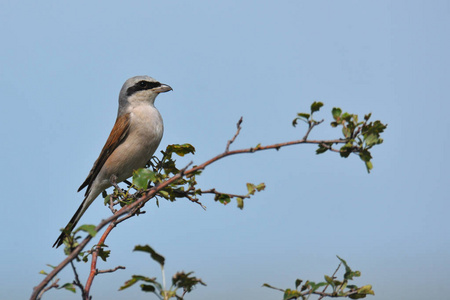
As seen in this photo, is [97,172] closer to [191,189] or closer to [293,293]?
[191,189]

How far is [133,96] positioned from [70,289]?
5.35 meters

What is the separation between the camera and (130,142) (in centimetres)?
648

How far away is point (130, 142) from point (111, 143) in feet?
1.11

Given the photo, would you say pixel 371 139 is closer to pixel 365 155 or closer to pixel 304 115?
pixel 365 155

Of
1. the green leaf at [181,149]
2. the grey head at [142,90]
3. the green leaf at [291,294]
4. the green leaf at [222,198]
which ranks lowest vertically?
the green leaf at [291,294]

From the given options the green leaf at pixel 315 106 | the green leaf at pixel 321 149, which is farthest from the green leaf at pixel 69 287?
the green leaf at pixel 315 106

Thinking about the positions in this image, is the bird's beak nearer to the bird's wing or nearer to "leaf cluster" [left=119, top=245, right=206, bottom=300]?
the bird's wing

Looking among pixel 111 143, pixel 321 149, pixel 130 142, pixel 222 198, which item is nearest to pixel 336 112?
pixel 321 149

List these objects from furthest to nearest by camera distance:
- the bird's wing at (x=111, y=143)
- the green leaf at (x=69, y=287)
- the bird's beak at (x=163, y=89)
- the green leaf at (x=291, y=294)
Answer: the bird's beak at (x=163, y=89) < the bird's wing at (x=111, y=143) < the green leaf at (x=291, y=294) < the green leaf at (x=69, y=287)

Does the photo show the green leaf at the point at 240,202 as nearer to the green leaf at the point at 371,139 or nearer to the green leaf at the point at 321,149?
the green leaf at the point at 321,149

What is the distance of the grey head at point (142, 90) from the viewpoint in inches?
279

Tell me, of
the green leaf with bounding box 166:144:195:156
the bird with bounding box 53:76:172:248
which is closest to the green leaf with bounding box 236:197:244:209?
the green leaf with bounding box 166:144:195:156

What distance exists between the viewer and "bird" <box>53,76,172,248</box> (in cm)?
645

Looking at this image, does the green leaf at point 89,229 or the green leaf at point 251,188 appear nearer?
the green leaf at point 89,229
